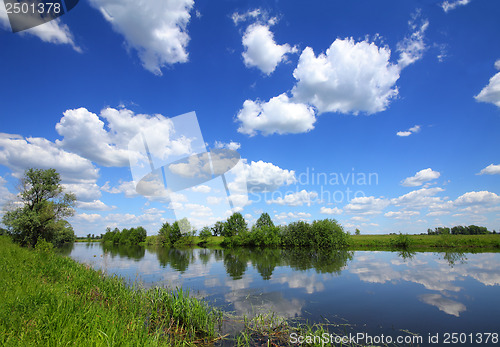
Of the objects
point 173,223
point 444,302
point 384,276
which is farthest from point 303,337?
point 173,223

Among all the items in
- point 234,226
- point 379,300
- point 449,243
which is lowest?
point 449,243

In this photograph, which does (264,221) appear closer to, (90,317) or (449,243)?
(449,243)

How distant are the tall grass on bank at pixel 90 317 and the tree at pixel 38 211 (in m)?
26.8

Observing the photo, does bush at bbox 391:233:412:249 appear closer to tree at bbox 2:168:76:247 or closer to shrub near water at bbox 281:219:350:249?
shrub near water at bbox 281:219:350:249

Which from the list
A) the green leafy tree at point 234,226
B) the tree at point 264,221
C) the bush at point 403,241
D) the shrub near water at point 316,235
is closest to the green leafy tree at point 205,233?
the green leafy tree at point 234,226

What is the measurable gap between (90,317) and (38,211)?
127ft

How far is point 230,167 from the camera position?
39.2 ft

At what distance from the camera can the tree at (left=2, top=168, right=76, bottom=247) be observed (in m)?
31.7

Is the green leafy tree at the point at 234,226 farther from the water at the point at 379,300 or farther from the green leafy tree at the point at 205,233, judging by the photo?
the water at the point at 379,300

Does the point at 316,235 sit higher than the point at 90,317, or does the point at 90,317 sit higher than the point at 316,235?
the point at 90,317

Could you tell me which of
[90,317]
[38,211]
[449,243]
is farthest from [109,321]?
[449,243]

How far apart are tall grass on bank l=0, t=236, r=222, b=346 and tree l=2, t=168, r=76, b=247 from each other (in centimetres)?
2683

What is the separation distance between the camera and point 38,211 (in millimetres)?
33469

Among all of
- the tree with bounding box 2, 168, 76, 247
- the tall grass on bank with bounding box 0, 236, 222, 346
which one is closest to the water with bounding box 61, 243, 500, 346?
the tall grass on bank with bounding box 0, 236, 222, 346
